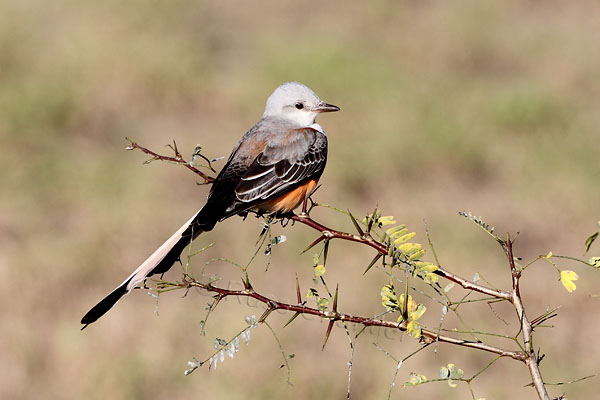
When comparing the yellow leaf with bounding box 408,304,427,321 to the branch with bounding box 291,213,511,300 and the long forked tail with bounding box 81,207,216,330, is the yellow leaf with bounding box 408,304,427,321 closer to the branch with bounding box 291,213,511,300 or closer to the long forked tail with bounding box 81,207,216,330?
the branch with bounding box 291,213,511,300

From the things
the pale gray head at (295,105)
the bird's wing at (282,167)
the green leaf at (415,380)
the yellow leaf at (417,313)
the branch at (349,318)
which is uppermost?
the pale gray head at (295,105)

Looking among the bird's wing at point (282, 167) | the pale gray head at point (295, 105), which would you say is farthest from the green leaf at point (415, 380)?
the pale gray head at point (295, 105)

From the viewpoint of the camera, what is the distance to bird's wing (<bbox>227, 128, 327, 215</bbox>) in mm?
4465

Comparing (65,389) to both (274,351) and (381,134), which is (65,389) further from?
(381,134)

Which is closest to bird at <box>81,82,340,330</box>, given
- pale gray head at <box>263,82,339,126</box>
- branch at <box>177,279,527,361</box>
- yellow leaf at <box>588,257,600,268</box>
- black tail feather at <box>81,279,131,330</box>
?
pale gray head at <box>263,82,339,126</box>

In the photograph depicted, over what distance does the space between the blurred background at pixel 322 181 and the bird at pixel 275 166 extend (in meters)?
2.23

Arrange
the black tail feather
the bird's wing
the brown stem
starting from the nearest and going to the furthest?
1. the brown stem
2. the black tail feather
3. the bird's wing

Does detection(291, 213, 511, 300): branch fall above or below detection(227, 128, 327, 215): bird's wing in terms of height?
below

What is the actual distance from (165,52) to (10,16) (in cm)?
254

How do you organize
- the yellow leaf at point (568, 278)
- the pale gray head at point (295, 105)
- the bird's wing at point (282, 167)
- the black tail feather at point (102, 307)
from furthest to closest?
1. the pale gray head at point (295, 105)
2. the bird's wing at point (282, 167)
3. the black tail feather at point (102, 307)
4. the yellow leaf at point (568, 278)

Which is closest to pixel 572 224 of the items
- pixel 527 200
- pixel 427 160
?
pixel 527 200

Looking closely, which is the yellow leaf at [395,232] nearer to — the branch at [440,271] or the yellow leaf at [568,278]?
the branch at [440,271]

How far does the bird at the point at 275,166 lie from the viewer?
432cm

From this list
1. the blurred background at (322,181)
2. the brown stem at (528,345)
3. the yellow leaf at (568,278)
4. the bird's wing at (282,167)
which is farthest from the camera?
the blurred background at (322,181)
